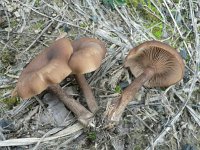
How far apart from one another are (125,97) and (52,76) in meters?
0.67

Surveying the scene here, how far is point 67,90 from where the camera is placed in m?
3.28

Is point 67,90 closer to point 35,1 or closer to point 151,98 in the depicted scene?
point 151,98

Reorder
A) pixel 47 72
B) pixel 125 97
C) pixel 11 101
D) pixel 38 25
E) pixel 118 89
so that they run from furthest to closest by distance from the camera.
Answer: pixel 38 25, pixel 118 89, pixel 11 101, pixel 125 97, pixel 47 72

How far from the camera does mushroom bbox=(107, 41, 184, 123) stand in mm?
3086

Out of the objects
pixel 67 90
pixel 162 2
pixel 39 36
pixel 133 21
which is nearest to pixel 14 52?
pixel 39 36

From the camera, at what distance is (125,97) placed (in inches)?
124

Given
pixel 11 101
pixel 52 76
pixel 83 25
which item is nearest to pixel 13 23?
pixel 83 25

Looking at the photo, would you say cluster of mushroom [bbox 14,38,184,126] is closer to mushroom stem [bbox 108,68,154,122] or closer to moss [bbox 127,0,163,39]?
mushroom stem [bbox 108,68,154,122]

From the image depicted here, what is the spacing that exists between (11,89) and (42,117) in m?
0.38

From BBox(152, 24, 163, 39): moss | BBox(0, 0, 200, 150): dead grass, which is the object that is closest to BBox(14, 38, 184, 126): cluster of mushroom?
BBox(0, 0, 200, 150): dead grass

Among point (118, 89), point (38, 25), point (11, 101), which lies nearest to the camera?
point (11, 101)

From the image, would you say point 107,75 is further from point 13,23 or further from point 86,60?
point 13,23

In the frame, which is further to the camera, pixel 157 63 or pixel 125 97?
pixel 157 63

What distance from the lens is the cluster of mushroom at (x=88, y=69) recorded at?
2809mm
